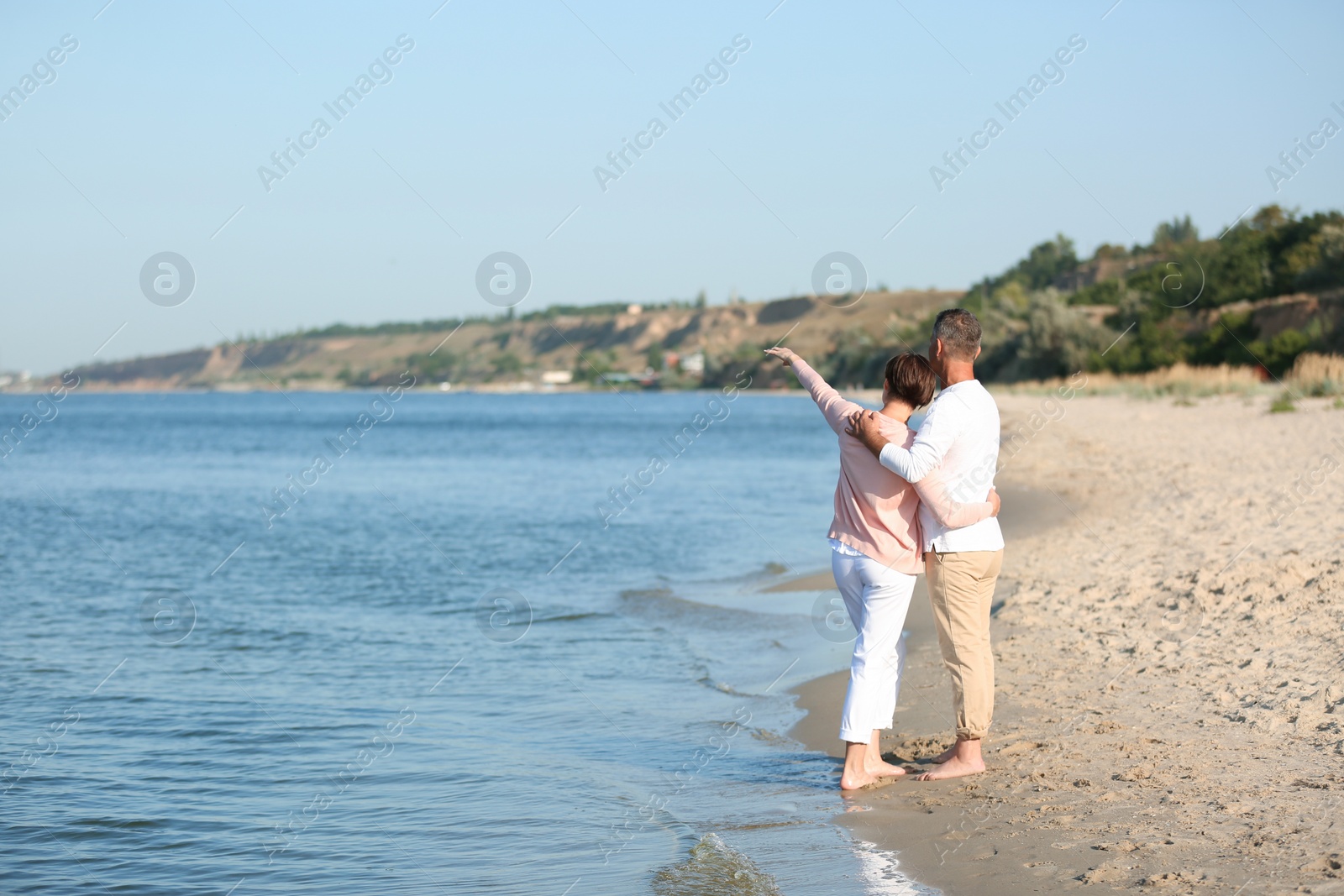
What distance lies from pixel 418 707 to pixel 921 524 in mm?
4242

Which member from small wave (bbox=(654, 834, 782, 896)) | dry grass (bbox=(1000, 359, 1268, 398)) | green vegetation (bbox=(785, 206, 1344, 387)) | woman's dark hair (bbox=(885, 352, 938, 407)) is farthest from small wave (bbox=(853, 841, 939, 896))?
green vegetation (bbox=(785, 206, 1344, 387))

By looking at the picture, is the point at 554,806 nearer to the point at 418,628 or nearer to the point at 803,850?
the point at 803,850

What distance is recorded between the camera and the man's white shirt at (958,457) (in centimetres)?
456

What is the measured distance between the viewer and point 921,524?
4.89 m

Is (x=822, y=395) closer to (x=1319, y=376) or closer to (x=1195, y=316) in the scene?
(x=1319, y=376)

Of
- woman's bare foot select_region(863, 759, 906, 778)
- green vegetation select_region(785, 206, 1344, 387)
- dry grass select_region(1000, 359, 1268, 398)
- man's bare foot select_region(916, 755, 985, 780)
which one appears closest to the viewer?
man's bare foot select_region(916, 755, 985, 780)

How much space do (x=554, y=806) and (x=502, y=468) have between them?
3031cm

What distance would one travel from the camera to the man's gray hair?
467cm

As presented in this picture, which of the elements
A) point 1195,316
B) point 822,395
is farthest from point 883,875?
point 1195,316

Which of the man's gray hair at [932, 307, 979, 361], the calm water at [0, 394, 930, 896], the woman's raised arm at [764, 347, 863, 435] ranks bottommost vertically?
the calm water at [0, 394, 930, 896]

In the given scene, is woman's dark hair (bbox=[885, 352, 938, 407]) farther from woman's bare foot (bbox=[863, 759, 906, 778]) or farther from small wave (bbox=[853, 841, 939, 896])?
small wave (bbox=[853, 841, 939, 896])

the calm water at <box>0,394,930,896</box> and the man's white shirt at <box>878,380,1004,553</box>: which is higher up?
the man's white shirt at <box>878,380,1004,553</box>

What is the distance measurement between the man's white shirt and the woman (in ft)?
0.23

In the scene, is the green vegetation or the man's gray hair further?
the green vegetation
